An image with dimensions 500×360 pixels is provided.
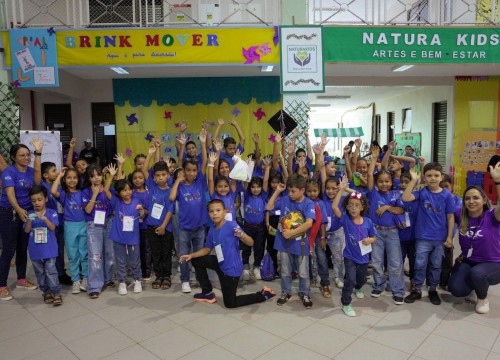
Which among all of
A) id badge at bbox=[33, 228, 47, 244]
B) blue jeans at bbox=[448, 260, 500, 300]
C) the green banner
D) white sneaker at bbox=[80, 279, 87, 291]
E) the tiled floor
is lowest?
the tiled floor

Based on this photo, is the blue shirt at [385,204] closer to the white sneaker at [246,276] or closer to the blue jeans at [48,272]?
the white sneaker at [246,276]

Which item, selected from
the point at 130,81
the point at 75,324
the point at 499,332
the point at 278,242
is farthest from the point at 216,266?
the point at 130,81

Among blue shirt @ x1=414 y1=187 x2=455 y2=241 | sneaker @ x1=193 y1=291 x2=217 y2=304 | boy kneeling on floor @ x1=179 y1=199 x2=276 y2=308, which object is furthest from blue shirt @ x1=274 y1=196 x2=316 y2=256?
blue shirt @ x1=414 y1=187 x2=455 y2=241

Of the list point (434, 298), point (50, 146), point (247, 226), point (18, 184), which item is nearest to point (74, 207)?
point (18, 184)

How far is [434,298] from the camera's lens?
3.46 meters

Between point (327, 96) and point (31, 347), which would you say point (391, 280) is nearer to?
point (31, 347)

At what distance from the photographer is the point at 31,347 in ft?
9.23

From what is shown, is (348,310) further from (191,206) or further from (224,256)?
(191,206)

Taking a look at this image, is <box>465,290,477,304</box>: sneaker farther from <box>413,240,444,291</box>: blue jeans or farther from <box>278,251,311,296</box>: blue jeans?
<box>278,251,311,296</box>: blue jeans

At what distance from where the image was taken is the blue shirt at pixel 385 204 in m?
3.52

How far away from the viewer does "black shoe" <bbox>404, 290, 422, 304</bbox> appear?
3.48 m

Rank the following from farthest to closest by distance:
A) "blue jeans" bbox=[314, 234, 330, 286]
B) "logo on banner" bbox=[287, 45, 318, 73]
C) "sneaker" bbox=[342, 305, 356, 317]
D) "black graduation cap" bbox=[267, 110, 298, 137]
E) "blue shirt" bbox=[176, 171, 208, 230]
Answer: "black graduation cap" bbox=[267, 110, 298, 137], "logo on banner" bbox=[287, 45, 318, 73], "blue shirt" bbox=[176, 171, 208, 230], "blue jeans" bbox=[314, 234, 330, 286], "sneaker" bbox=[342, 305, 356, 317]

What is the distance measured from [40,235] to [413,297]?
3505 millimetres

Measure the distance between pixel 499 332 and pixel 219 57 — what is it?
15.9 ft
